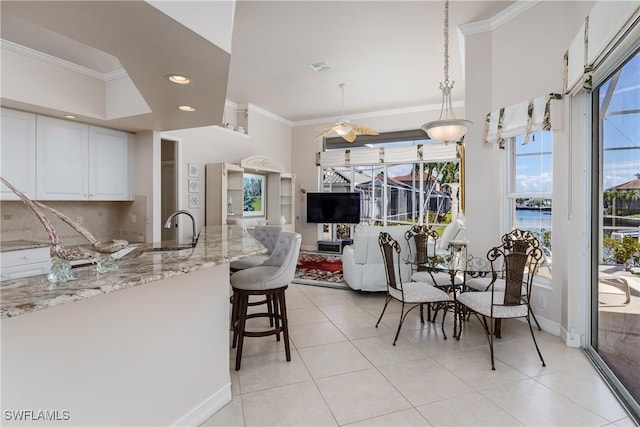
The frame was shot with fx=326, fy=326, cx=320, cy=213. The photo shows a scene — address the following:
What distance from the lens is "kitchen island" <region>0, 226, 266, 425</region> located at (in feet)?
3.89

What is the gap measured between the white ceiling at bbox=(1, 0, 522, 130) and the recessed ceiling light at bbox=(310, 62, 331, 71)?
4.1 inches

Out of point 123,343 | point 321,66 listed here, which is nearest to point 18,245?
point 123,343

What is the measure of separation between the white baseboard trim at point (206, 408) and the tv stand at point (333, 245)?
5.92m

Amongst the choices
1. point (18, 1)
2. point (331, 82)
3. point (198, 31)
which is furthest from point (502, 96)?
point (18, 1)

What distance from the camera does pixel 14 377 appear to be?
1182 mm

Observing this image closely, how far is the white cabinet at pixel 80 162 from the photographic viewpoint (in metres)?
3.28

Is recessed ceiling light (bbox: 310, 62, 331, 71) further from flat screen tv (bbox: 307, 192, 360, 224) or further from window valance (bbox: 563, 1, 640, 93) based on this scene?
flat screen tv (bbox: 307, 192, 360, 224)

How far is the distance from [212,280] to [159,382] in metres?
0.61

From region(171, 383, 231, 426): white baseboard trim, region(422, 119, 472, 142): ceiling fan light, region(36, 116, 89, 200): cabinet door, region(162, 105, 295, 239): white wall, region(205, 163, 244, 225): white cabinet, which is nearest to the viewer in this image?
region(171, 383, 231, 426): white baseboard trim

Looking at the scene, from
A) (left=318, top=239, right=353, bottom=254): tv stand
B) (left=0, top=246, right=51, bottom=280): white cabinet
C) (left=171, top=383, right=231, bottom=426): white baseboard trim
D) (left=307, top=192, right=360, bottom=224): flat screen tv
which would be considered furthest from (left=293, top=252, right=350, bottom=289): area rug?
(left=0, top=246, right=51, bottom=280): white cabinet

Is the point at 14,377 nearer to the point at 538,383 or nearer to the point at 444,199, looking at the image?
the point at 538,383

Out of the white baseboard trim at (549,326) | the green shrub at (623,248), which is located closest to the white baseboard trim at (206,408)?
the green shrub at (623,248)

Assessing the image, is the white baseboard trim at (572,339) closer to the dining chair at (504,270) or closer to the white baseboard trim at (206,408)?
the dining chair at (504,270)

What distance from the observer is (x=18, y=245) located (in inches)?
120
